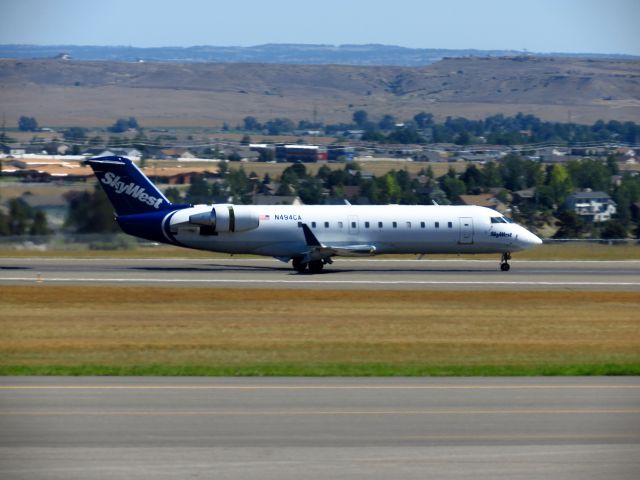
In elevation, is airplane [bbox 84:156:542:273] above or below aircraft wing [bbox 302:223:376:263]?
above

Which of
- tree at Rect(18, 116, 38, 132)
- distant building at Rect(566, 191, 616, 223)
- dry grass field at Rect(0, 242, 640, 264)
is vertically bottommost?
tree at Rect(18, 116, 38, 132)

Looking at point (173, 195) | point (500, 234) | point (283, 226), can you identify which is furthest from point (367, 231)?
point (173, 195)

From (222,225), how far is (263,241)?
1842mm

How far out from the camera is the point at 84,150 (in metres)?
134

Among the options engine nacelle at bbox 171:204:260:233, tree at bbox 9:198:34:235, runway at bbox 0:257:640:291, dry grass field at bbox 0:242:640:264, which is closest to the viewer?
runway at bbox 0:257:640:291

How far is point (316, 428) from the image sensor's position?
16734 millimetres

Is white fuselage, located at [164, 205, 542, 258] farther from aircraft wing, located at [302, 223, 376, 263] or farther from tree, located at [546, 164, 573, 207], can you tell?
tree, located at [546, 164, 573, 207]

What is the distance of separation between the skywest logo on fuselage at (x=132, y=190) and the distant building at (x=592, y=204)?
49.9m

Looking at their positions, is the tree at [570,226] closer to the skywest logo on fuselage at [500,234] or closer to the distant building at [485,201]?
the distant building at [485,201]

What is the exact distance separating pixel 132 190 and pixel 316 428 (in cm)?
3164

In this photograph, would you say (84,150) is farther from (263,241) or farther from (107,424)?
(107,424)

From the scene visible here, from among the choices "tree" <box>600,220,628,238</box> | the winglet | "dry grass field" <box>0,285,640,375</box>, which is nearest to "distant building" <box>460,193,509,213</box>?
"tree" <box>600,220,628,238</box>

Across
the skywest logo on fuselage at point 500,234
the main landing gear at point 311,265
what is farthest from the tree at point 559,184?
the main landing gear at point 311,265

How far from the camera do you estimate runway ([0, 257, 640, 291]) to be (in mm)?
42719
